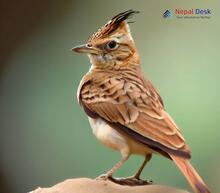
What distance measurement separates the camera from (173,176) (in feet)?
5.30

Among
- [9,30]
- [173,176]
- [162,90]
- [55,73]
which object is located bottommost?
[173,176]

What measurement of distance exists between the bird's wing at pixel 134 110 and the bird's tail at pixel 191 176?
0.02 m

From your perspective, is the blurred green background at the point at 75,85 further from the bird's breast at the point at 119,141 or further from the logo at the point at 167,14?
the bird's breast at the point at 119,141

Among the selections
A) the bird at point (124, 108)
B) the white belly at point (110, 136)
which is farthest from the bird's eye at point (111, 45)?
the white belly at point (110, 136)

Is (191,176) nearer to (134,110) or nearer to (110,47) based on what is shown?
(134,110)

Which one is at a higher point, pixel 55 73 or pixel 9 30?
pixel 9 30

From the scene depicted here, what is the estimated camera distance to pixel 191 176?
1.11 metres

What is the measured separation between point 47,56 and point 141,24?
39cm

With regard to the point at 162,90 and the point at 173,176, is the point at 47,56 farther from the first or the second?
the point at 173,176

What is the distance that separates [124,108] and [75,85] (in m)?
0.56

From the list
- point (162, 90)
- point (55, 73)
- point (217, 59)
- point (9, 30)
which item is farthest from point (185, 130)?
point (9, 30)

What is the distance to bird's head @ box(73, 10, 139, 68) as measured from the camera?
1350 millimetres

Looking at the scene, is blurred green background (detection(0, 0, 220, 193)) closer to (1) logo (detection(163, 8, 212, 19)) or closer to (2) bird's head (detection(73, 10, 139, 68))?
(1) logo (detection(163, 8, 212, 19))

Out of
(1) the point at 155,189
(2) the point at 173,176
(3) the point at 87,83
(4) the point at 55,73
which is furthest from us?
(4) the point at 55,73
